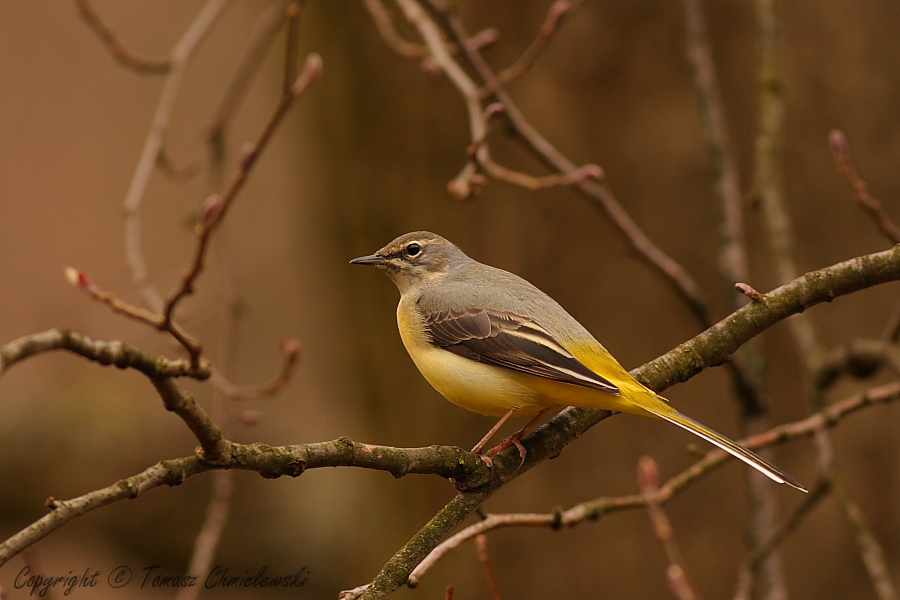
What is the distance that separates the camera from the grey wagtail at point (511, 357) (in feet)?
9.03

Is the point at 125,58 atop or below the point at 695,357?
atop

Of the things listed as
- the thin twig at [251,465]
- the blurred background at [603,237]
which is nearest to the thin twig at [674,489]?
the thin twig at [251,465]

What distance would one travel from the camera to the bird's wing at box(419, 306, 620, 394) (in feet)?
9.30

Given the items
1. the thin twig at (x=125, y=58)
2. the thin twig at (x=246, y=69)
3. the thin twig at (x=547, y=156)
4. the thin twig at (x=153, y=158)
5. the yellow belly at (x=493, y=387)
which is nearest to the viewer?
the yellow belly at (x=493, y=387)

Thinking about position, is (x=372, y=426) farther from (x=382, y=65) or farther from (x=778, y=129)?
(x=778, y=129)

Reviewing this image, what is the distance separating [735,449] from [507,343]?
2.73 ft

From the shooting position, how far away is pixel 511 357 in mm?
3031

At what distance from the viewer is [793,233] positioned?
440 cm

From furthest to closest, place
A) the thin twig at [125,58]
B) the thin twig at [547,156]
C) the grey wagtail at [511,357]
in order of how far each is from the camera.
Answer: the thin twig at [125,58] < the thin twig at [547,156] < the grey wagtail at [511,357]

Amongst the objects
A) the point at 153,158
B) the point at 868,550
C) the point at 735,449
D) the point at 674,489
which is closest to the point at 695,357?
the point at 735,449

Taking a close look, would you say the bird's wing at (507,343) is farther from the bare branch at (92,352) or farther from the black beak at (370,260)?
the bare branch at (92,352)

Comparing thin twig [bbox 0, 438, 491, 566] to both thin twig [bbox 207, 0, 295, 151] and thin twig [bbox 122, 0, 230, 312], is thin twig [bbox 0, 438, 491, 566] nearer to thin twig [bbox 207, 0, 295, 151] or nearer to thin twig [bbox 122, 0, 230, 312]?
thin twig [bbox 122, 0, 230, 312]

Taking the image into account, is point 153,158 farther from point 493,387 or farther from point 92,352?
point 92,352

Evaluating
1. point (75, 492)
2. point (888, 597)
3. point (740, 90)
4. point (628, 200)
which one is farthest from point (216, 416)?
point (75, 492)
